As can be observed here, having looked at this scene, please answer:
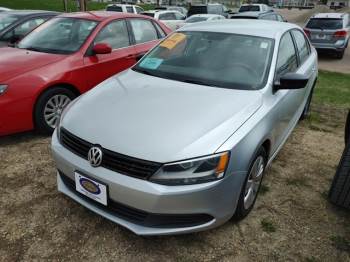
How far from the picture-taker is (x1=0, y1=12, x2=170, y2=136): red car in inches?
151

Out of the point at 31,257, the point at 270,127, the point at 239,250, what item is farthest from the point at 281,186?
the point at 31,257

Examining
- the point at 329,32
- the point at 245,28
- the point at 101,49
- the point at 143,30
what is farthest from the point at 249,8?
the point at 245,28

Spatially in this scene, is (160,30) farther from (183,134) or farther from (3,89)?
(183,134)

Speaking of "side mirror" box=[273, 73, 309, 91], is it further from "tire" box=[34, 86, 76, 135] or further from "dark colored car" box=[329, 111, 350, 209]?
"tire" box=[34, 86, 76, 135]

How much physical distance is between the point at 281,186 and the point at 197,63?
149 cm

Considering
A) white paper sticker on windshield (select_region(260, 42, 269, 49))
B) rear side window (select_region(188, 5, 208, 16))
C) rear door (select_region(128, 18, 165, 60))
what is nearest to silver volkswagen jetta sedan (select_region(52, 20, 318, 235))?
white paper sticker on windshield (select_region(260, 42, 269, 49))

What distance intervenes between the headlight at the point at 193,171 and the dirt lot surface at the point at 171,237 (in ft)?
2.12

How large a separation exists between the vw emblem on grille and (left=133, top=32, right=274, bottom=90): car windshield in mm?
1193

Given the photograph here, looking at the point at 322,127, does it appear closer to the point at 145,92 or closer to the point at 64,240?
the point at 145,92

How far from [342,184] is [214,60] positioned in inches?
62.9

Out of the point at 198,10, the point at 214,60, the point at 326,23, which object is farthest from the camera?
the point at 198,10

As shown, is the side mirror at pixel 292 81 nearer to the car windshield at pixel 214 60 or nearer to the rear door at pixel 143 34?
the car windshield at pixel 214 60

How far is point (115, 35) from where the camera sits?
4965 mm

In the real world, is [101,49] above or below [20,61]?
above
